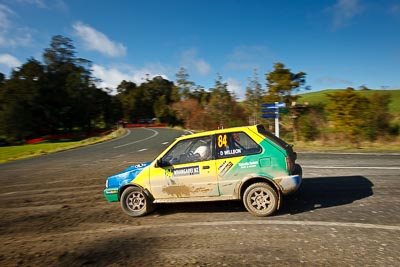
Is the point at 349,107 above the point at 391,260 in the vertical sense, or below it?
above

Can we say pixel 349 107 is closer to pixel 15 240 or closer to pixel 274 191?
pixel 274 191

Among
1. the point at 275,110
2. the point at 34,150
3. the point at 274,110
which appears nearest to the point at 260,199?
the point at 275,110

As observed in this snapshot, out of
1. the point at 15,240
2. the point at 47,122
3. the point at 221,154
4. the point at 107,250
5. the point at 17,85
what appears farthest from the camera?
the point at 47,122

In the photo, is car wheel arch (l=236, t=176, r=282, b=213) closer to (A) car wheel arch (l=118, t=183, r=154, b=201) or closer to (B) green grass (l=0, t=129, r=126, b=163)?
(A) car wheel arch (l=118, t=183, r=154, b=201)

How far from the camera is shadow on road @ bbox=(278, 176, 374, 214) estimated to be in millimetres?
5566

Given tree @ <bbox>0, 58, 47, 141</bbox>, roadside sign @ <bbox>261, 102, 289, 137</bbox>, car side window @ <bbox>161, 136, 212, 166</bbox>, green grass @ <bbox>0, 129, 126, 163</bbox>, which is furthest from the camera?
tree @ <bbox>0, 58, 47, 141</bbox>

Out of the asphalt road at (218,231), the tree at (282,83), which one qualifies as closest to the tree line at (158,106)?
the tree at (282,83)

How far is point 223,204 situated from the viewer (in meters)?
6.05

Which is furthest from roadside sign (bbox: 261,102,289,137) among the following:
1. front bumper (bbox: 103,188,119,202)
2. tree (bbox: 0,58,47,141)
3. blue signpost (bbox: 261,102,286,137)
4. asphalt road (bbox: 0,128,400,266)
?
tree (bbox: 0,58,47,141)

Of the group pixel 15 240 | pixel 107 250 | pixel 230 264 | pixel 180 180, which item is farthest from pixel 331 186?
pixel 15 240

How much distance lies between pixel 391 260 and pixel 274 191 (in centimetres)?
205

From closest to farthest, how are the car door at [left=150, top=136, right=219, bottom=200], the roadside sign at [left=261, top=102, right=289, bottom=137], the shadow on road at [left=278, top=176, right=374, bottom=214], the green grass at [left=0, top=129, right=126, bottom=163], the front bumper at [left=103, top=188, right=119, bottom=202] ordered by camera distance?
the car door at [left=150, top=136, right=219, bottom=200] < the shadow on road at [left=278, top=176, right=374, bottom=214] < the front bumper at [left=103, top=188, right=119, bottom=202] < the roadside sign at [left=261, top=102, right=289, bottom=137] < the green grass at [left=0, top=129, right=126, bottom=163]

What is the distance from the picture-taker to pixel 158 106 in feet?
257

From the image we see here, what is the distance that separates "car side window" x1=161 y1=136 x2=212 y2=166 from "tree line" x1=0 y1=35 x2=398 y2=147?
44.3 feet
